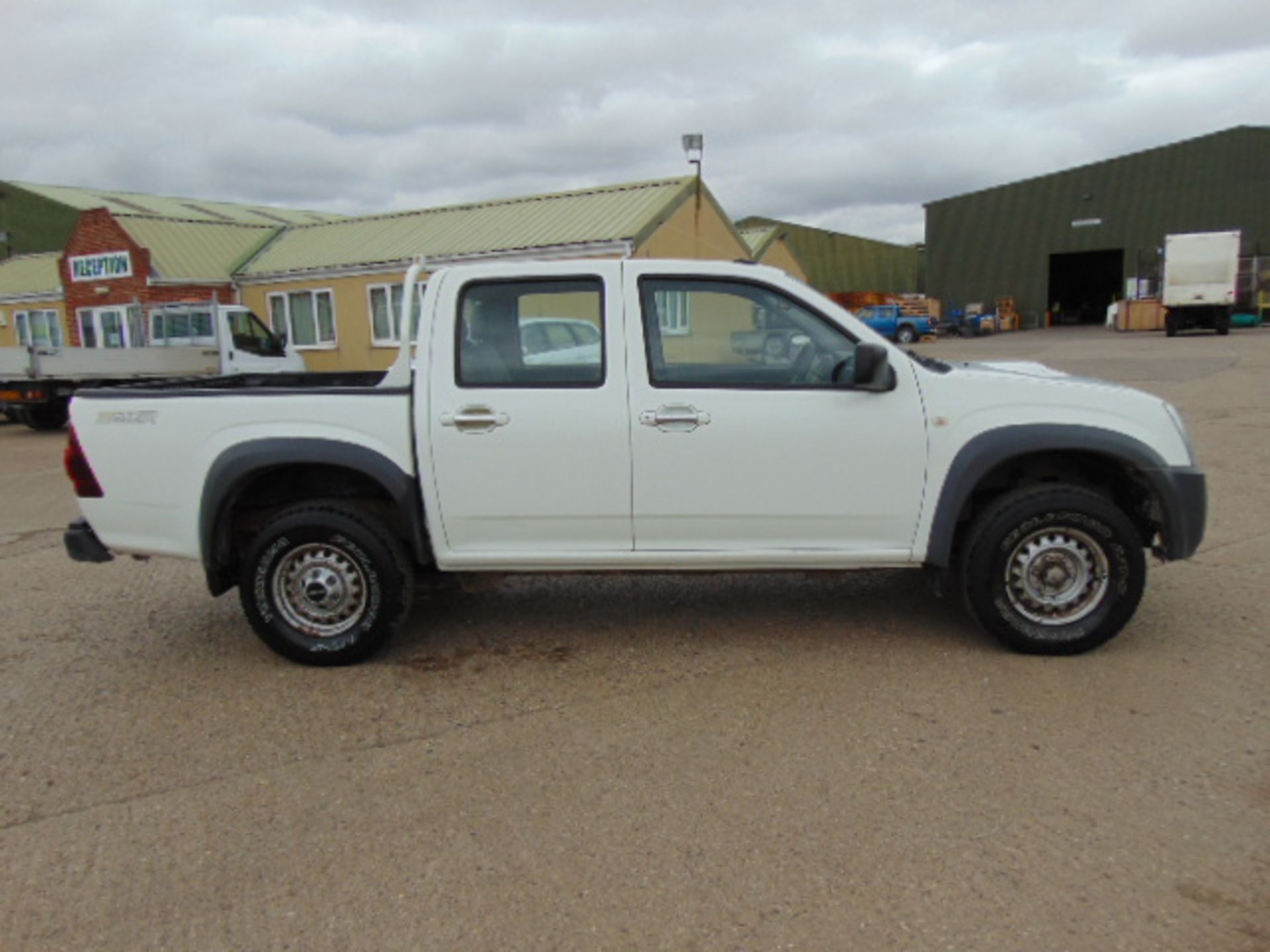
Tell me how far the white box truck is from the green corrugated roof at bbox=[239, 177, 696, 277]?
67.5 ft

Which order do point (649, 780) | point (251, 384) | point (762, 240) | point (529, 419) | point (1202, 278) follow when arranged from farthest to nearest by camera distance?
1. point (762, 240)
2. point (1202, 278)
3. point (251, 384)
4. point (529, 419)
5. point (649, 780)

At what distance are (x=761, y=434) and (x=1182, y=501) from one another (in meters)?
1.97

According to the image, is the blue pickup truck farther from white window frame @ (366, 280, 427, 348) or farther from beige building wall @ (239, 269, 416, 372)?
beige building wall @ (239, 269, 416, 372)

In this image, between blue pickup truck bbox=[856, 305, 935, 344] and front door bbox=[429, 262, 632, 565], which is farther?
blue pickup truck bbox=[856, 305, 935, 344]

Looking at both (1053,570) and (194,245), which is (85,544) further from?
(194,245)

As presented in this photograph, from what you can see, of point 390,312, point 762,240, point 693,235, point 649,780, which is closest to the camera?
point 649,780

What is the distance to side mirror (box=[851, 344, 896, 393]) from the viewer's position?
12.9ft

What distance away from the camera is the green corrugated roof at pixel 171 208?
90.2 feet

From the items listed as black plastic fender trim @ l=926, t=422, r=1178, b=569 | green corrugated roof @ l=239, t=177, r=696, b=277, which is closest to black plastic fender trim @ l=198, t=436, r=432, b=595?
black plastic fender trim @ l=926, t=422, r=1178, b=569

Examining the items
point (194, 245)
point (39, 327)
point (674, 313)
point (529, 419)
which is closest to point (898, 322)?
point (194, 245)

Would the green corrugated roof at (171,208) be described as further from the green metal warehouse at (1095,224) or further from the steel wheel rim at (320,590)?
the green metal warehouse at (1095,224)

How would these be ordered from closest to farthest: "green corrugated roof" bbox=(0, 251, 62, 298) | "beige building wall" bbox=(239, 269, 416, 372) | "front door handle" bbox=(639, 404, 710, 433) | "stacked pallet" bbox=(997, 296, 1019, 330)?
"front door handle" bbox=(639, 404, 710, 433) → "beige building wall" bbox=(239, 269, 416, 372) → "green corrugated roof" bbox=(0, 251, 62, 298) → "stacked pallet" bbox=(997, 296, 1019, 330)

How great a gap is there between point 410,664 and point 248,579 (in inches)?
35.3

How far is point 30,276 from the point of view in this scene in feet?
97.5
